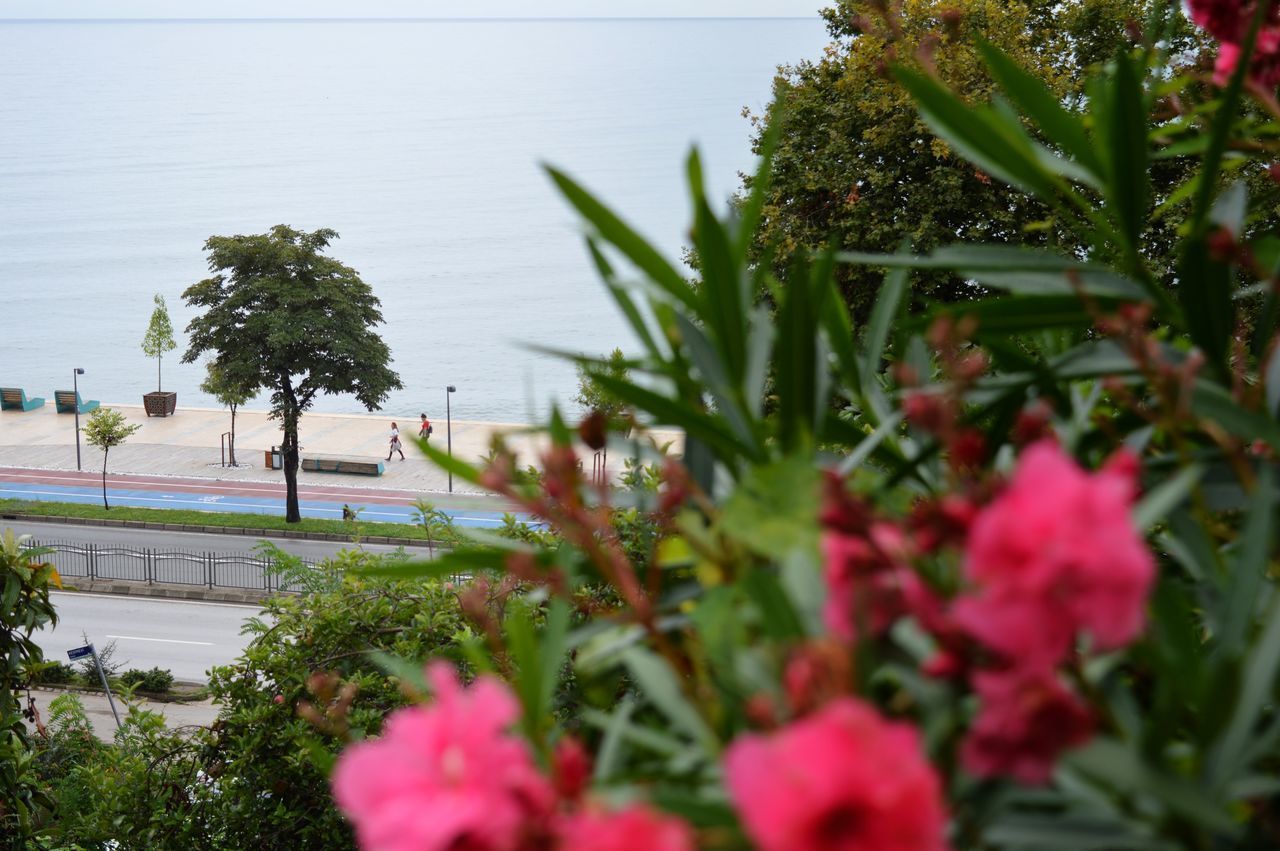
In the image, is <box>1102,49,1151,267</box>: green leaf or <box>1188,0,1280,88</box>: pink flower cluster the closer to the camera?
<box>1102,49,1151,267</box>: green leaf

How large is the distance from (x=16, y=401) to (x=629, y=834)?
31871mm

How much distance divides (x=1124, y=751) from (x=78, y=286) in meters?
49.9

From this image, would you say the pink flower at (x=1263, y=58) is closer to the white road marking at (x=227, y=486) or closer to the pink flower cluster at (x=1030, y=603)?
the pink flower cluster at (x=1030, y=603)

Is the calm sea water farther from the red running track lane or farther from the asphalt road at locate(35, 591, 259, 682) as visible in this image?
the asphalt road at locate(35, 591, 259, 682)

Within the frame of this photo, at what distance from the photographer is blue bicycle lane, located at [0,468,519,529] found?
835 inches

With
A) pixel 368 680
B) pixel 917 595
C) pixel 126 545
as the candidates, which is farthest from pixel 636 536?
pixel 126 545

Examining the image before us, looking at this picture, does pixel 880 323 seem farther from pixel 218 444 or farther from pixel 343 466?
pixel 218 444

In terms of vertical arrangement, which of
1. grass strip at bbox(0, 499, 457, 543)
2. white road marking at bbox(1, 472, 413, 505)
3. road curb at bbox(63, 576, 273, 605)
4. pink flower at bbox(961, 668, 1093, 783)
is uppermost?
pink flower at bbox(961, 668, 1093, 783)

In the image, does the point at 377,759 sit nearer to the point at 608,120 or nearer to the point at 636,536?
the point at 636,536

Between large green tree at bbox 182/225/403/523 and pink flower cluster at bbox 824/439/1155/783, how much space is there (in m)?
18.9

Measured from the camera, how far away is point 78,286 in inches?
1773

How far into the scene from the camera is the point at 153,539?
64.0ft

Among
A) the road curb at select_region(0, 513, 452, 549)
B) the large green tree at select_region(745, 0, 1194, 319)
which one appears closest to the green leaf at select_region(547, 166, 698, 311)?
the large green tree at select_region(745, 0, 1194, 319)

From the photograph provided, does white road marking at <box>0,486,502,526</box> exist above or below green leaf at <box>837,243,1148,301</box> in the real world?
below
